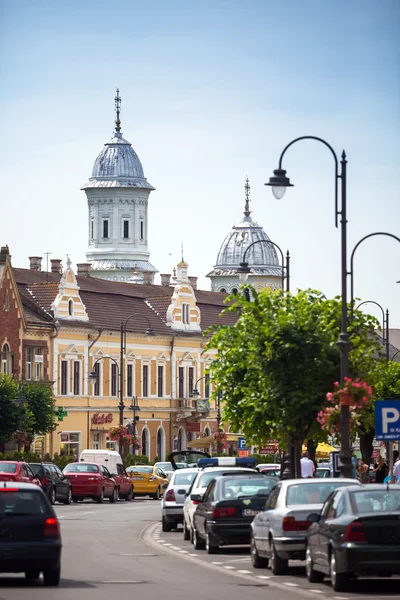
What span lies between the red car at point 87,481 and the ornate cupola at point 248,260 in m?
121

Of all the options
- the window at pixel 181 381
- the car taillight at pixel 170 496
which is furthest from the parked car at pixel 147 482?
the window at pixel 181 381

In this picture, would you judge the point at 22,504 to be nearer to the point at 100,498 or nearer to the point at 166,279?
the point at 100,498

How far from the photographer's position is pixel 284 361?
129ft

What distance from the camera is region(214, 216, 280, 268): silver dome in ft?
625

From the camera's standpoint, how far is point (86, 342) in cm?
9638

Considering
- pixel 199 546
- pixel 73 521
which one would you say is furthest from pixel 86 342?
pixel 199 546

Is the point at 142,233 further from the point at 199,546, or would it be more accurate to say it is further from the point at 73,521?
the point at 199,546

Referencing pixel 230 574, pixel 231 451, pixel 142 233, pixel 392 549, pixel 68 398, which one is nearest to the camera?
pixel 392 549

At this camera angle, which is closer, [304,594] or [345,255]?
[304,594]

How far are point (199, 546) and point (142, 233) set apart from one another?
13019 cm

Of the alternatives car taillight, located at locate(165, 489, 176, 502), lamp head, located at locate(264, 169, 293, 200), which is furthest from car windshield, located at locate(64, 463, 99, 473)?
lamp head, located at locate(264, 169, 293, 200)

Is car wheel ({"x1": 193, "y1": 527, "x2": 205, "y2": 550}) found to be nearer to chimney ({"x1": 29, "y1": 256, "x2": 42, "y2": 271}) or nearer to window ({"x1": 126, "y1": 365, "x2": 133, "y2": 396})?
window ({"x1": 126, "y1": 365, "x2": 133, "y2": 396})

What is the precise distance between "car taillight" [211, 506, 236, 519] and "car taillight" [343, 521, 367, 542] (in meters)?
8.84

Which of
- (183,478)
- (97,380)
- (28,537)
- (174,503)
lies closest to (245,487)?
(28,537)
